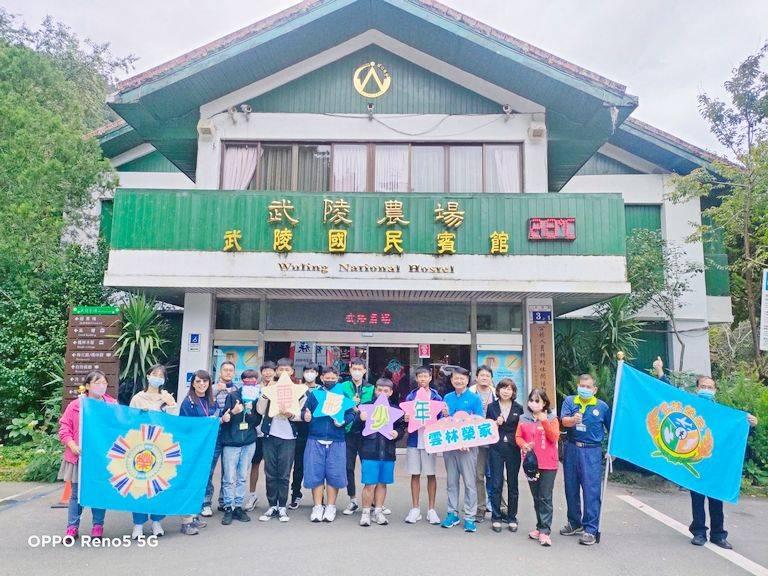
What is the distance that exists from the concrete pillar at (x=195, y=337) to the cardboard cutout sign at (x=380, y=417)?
4889 mm

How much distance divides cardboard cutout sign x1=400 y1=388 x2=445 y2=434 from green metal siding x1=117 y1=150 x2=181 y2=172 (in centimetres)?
1183

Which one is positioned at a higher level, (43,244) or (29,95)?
(29,95)

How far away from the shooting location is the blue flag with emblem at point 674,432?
5746 millimetres

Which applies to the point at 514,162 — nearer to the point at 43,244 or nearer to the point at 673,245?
the point at 673,245

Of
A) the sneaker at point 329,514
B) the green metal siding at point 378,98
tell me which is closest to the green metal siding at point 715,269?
the green metal siding at point 378,98

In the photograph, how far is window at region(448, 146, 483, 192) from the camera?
1046cm

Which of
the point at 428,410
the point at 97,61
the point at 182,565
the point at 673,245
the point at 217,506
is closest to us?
the point at 182,565

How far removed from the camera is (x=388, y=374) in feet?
34.3

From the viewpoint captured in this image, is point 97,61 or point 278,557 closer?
point 278,557

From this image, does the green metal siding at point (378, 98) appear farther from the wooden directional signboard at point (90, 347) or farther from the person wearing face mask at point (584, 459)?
the person wearing face mask at point (584, 459)

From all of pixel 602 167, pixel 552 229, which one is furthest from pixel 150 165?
pixel 602 167

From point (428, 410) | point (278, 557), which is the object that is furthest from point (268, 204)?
point (278, 557)

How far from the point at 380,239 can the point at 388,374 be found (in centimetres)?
258

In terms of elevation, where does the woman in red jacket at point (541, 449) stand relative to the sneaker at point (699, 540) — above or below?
above
